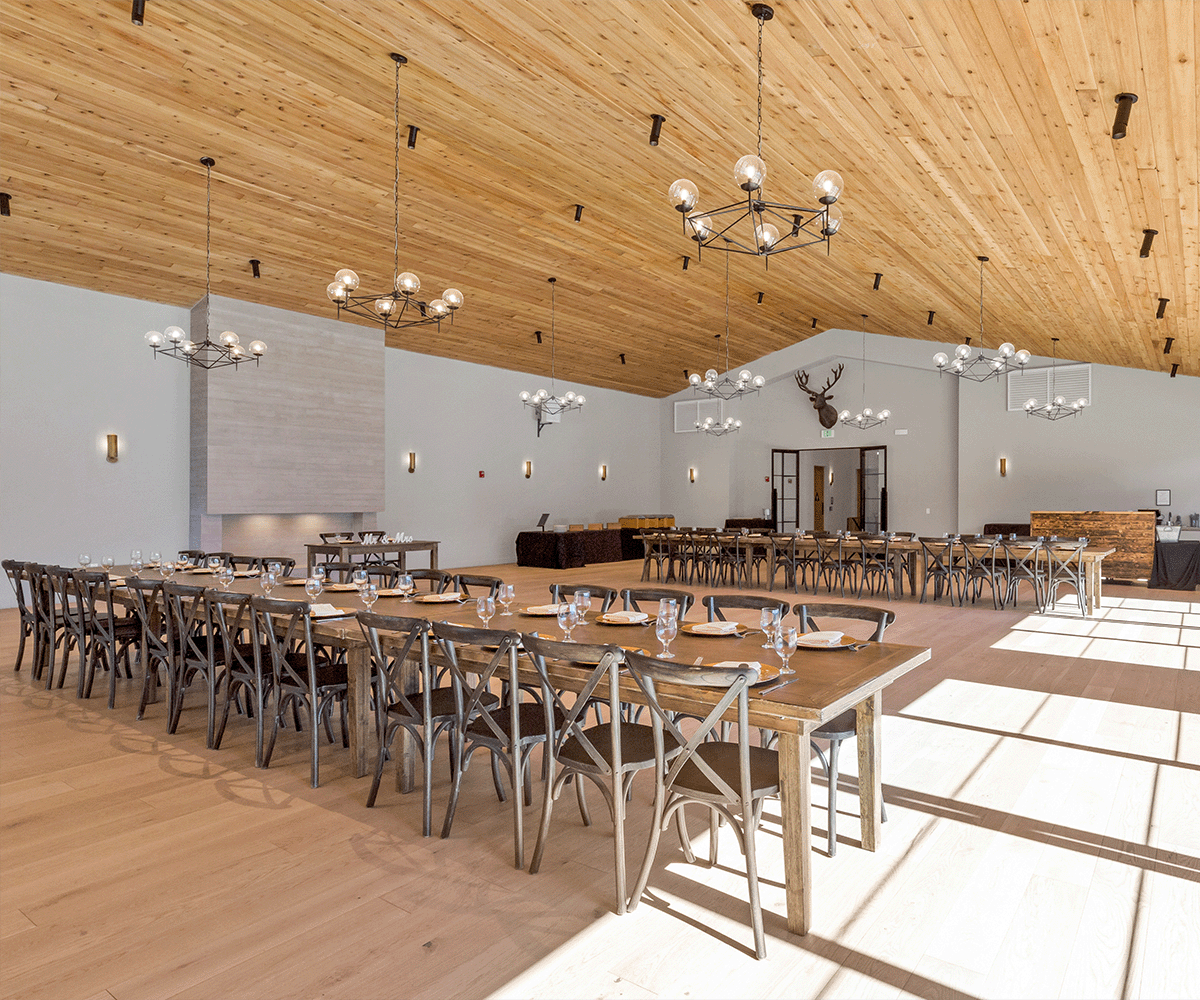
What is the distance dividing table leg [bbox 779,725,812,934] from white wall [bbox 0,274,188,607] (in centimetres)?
948

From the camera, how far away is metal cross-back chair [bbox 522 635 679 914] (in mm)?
2514

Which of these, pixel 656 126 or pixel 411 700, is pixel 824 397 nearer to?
pixel 656 126

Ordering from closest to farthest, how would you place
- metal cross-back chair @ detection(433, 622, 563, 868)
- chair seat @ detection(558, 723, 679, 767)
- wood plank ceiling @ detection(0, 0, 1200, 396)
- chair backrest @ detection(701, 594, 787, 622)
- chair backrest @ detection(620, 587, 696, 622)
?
chair seat @ detection(558, 723, 679, 767) → metal cross-back chair @ detection(433, 622, 563, 868) → chair backrest @ detection(701, 594, 787, 622) → chair backrest @ detection(620, 587, 696, 622) → wood plank ceiling @ detection(0, 0, 1200, 396)

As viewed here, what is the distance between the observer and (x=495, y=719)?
3.12 metres

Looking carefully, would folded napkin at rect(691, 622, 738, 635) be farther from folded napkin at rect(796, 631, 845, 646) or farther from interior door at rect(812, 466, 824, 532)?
interior door at rect(812, 466, 824, 532)

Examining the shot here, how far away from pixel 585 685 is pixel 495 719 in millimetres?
612

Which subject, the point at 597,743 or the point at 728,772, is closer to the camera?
the point at 728,772

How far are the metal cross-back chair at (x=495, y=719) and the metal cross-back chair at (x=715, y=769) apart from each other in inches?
19.6

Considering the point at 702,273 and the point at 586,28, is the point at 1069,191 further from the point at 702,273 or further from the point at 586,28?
the point at 702,273

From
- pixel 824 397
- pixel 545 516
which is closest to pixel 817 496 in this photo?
pixel 824 397

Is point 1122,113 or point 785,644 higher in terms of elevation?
point 1122,113

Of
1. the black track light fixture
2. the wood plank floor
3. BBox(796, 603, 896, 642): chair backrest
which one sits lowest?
the wood plank floor

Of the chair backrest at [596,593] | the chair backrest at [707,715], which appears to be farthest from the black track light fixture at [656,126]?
the chair backrest at [707,715]

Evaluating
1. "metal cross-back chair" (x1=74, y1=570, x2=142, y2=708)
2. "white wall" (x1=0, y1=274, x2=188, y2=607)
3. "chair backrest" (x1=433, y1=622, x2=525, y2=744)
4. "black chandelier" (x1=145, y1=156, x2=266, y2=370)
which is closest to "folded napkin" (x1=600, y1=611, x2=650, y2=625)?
"chair backrest" (x1=433, y1=622, x2=525, y2=744)
